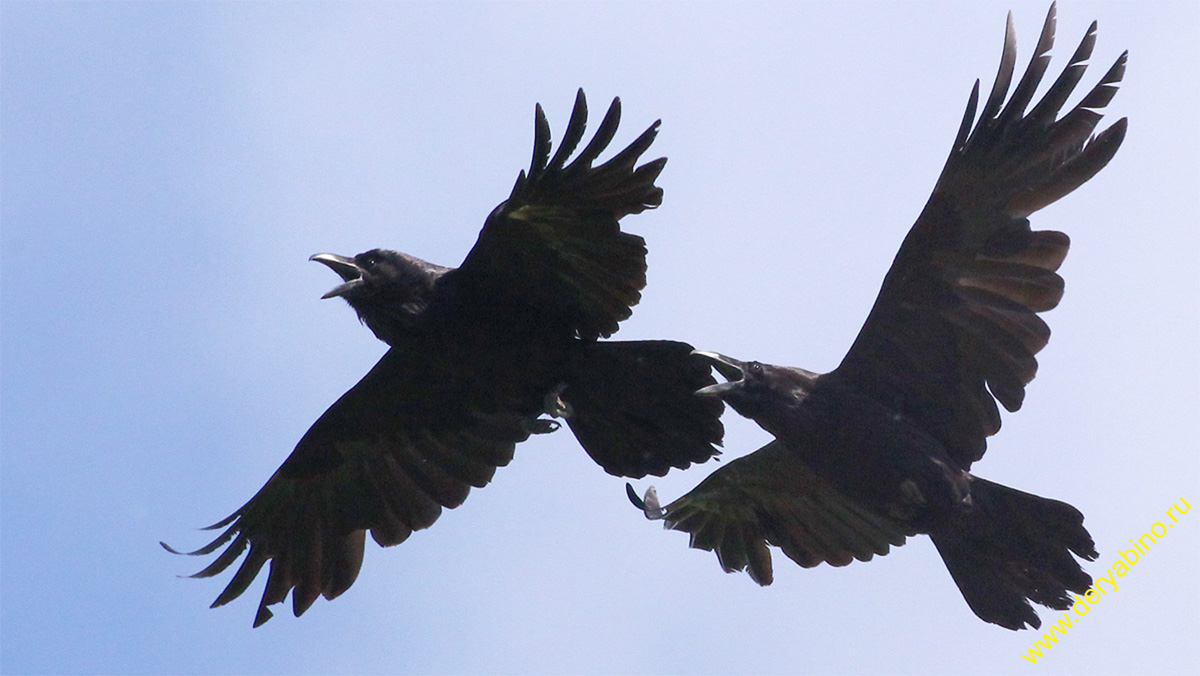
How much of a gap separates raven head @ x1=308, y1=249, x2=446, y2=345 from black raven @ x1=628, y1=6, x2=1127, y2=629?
182 cm

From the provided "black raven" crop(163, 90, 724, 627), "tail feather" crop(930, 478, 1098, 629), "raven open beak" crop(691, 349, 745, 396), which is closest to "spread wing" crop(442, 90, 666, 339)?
"black raven" crop(163, 90, 724, 627)

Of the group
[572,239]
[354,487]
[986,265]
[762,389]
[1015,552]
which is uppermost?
[572,239]

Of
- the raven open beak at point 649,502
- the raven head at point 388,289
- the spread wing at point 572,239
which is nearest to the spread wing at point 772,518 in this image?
the raven open beak at point 649,502

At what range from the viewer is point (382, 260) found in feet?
29.7

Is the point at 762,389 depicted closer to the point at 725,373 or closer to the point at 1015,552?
the point at 725,373

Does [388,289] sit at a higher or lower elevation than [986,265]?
higher

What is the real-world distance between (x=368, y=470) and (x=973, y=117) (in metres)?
4.60

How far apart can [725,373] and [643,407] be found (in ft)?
2.00

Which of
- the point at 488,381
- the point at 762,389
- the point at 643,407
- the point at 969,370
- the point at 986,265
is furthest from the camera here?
the point at 488,381

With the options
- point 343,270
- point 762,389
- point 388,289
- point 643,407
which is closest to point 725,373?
point 762,389

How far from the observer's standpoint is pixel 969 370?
8273mm

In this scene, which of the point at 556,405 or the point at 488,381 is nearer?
the point at 556,405

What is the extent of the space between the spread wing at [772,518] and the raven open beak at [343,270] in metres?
2.46

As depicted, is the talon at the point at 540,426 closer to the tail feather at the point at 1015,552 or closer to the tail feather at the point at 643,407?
the tail feather at the point at 643,407
